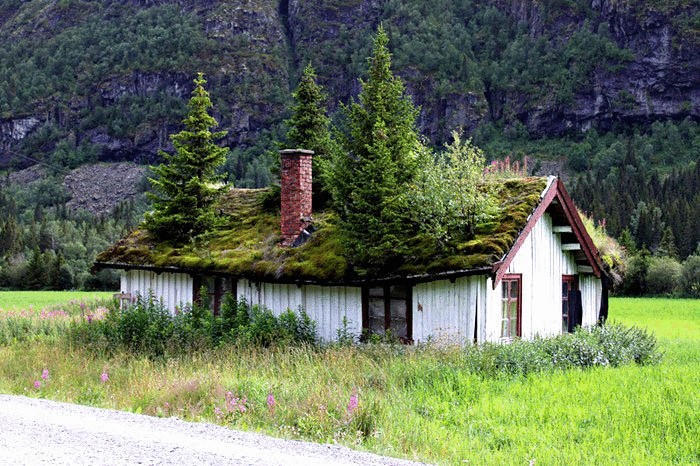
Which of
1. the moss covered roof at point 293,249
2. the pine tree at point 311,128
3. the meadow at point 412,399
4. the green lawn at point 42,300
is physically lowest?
the green lawn at point 42,300

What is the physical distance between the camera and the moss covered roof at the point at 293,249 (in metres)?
18.4

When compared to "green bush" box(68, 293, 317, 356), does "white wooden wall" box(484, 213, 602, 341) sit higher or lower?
higher

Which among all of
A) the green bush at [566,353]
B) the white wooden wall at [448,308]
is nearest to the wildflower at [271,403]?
the green bush at [566,353]

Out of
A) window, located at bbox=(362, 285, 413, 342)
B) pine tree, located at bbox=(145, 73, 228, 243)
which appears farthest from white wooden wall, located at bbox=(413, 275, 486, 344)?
pine tree, located at bbox=(145, 73, 228, 243)

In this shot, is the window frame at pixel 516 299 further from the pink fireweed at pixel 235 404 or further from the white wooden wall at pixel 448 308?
the pink fireweed at pixel 235 404

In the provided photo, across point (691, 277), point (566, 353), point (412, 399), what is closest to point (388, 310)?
point (566, 353)

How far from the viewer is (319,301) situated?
20.9 m

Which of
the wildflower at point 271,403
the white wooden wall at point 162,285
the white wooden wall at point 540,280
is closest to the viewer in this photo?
the wildflower at point 271,403

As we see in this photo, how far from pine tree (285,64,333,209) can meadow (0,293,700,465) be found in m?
7.30

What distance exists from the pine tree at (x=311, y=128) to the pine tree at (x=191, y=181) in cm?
244

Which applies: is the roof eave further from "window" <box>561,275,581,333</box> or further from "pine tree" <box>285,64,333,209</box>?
"window" <box>561,275,581,333</box>

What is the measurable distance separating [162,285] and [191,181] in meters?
3.26

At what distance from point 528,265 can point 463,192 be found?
110 inches

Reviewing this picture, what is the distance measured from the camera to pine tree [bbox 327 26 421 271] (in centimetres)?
1919
